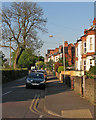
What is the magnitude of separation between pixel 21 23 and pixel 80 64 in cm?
1464

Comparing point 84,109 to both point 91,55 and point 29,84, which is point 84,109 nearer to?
point 29,84

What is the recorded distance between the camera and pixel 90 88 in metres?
12.2

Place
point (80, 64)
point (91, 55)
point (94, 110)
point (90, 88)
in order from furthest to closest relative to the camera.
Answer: point (80, 64), point (91, 55), point (90, 88), point (94, 110)

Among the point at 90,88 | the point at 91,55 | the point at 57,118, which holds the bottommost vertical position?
the point at 57,118

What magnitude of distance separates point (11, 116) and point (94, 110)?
11.6ft

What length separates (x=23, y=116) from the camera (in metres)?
8.95

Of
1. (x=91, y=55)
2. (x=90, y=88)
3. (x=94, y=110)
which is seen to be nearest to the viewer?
(x=94, y=110)

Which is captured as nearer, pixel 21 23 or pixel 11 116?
pixel 11 116

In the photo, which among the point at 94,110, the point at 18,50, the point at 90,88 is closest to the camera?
the point at 94,110

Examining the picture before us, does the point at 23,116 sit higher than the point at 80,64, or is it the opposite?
the point at 80,64

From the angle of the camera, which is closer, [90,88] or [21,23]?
[90,88]

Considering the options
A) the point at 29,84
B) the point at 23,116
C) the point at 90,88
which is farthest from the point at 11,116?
the point at 29,84

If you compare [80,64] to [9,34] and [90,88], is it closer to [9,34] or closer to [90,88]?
[9,34]

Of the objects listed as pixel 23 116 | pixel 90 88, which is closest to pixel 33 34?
pixel 90 88
